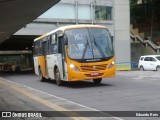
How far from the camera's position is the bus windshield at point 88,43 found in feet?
64.1

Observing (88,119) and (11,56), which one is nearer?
(88,119)

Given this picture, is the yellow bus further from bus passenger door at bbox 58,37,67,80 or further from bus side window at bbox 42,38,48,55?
bus side window at bbox 42,38,48,55

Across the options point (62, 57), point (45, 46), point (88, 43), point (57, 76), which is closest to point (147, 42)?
point (45, 46)

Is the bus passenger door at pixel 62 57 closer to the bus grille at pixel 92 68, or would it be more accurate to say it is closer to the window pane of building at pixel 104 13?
the bus grille at pixel 92 68

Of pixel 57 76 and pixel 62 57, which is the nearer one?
pixel 62 57

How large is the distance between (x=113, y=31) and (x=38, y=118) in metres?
35.7

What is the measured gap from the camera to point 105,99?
14250 mm

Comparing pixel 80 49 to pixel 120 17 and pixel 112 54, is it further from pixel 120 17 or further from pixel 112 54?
pixel 120 17

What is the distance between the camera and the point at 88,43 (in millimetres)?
19734

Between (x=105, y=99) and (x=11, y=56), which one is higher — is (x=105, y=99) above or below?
above

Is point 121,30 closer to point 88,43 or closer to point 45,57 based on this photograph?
point 45,57

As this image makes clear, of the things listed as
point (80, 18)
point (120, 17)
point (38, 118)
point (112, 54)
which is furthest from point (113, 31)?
point (38, 118)

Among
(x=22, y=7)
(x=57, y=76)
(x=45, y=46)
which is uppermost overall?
(x=22, y=7)

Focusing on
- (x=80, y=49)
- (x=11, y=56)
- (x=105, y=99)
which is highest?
(x=80, y=49)
